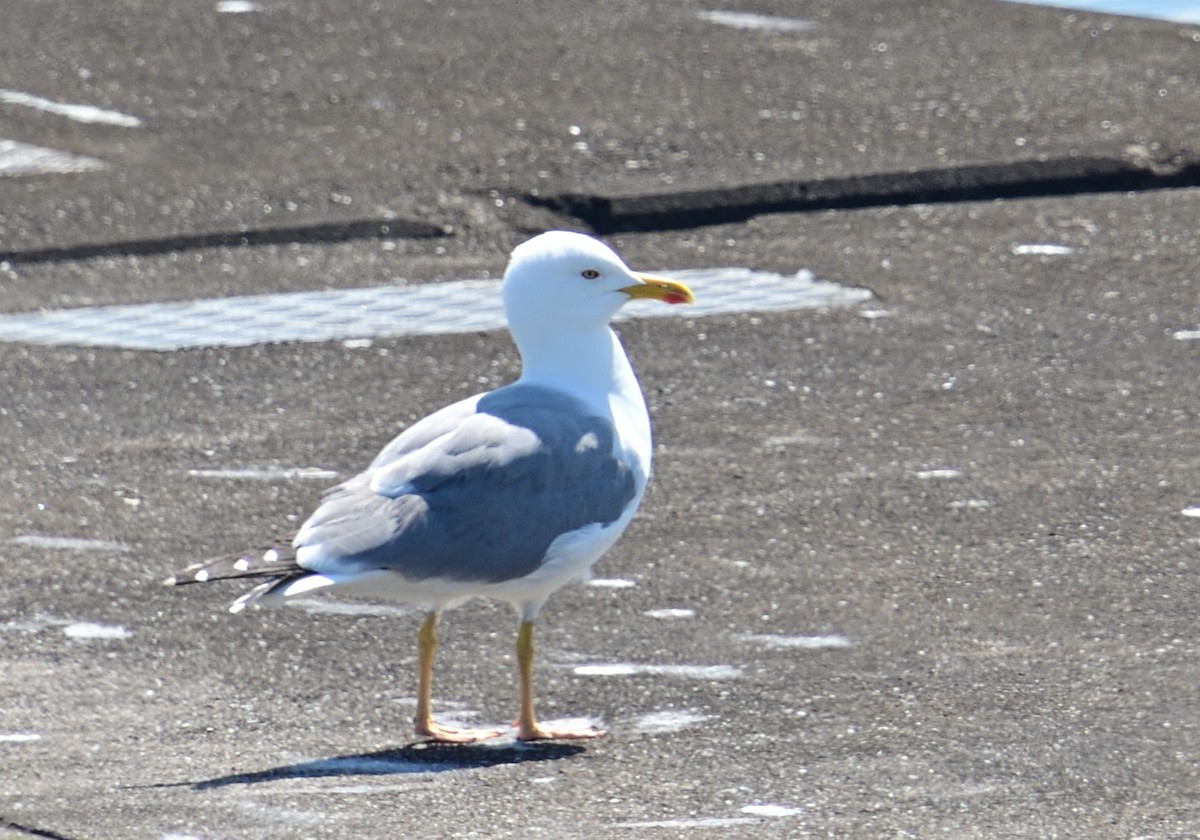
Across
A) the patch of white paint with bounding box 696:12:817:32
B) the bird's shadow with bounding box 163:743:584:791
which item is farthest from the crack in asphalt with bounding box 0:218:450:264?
the bird's shadow with bounding box 163:743:584:791

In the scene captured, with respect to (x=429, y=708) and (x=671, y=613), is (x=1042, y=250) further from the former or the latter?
(x=429, y=708)

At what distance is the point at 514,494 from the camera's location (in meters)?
4.38

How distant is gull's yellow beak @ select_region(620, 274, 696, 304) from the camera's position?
474 cm

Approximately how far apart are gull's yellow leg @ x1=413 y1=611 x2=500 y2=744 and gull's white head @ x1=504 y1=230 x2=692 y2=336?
27.2 inches

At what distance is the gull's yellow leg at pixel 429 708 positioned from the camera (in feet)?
14.1

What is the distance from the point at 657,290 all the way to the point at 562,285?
25 cm

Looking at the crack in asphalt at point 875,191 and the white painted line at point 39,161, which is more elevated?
the crack in asphalt at point 875,191

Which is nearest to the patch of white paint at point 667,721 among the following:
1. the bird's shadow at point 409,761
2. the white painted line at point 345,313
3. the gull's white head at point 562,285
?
the bird's shadow at point 409,761

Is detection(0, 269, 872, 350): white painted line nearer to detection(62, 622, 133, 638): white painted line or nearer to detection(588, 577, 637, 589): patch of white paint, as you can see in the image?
detection(588, 577, 637, 589): patch of white paint

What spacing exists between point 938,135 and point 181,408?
12.3 feet

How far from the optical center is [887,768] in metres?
4.11

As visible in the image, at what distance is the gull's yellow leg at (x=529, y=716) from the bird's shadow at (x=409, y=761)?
0.02 metres

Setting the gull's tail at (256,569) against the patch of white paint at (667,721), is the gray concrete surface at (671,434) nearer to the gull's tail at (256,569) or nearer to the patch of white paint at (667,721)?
the patch of white paint at (667,721)

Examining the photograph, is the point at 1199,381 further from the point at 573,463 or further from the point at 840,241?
the point at 573,463
